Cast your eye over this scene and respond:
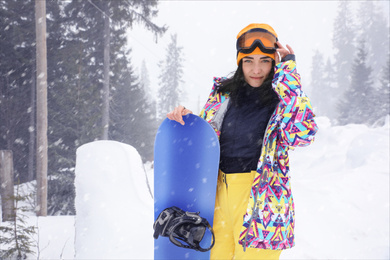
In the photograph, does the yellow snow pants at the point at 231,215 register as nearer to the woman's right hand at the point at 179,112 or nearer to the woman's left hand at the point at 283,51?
the woman's right hand at the point at 179,112

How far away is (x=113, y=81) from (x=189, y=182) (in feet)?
52.9

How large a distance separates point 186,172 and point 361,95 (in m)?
33.5

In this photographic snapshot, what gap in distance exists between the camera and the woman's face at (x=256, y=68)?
1.73 meters

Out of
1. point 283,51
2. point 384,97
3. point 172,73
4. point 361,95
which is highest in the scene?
point 172,73

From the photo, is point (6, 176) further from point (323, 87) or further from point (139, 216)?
point (323, 87)

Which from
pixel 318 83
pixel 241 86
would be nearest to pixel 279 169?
pixel 241 86

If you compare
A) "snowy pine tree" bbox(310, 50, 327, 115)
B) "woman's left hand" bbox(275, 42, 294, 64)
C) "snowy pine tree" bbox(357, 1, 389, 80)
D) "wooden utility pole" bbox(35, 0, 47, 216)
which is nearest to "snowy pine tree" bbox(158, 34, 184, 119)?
"snowy pine tree" bbox(310, 50, 327, 115)

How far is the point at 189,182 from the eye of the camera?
195cm

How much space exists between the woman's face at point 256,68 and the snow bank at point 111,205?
8.53 ft

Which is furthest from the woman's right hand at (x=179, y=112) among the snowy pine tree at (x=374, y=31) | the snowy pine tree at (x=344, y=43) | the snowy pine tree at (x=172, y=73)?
the snowy pine tree at (x=344, y=43)

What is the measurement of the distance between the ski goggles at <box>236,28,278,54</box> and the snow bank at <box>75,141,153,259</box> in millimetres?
2758

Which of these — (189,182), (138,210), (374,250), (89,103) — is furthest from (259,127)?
(89,103)

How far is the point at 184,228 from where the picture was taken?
64.3 inches

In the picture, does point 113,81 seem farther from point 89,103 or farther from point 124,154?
point 124,154
